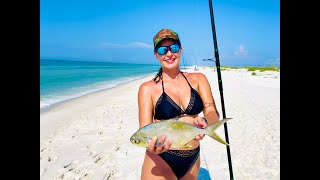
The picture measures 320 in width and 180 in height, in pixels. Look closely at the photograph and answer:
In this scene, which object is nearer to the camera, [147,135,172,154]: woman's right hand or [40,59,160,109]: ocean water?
[147,135,172,154]: woman's right hand

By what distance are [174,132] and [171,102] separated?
52 centimetres

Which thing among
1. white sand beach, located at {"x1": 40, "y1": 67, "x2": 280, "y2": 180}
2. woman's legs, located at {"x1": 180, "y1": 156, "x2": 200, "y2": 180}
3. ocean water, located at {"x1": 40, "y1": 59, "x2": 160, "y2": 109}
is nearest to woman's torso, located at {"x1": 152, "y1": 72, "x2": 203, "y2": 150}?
woman's legs, located at {"x1": 180, "y1": 156, "x2": 200, "y2": 180}

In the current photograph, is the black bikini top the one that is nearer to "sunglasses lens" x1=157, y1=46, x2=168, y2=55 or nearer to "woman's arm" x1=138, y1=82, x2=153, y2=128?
"woman's arm" x1=138, y1=82, x2=153, y2=128

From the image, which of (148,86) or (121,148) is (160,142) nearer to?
(148,86)

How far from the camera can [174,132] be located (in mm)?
2529

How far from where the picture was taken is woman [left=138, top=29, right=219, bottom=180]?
2969 mm

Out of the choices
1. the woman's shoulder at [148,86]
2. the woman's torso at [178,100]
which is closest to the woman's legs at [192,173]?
the woman's torso at [178,100]

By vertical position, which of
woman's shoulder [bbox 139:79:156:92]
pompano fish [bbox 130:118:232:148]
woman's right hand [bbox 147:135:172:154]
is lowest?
woman's right hand [bbox 147:135:172:154]

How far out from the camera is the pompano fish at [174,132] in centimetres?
249

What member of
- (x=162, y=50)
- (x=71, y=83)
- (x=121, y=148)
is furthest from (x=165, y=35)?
(x=71, y=83)

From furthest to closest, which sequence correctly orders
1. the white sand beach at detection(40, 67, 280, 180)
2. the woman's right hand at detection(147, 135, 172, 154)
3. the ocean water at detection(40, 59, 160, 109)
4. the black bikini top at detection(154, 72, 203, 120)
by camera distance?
the ocean water at detection(40, 59, 160, 109)
the white sand beach at detection(40, 67, 280, 180)
the black bikini top at detection(154, 72, 203, 120)
the woman's right hand at detection(147, 135, 172, 154)
